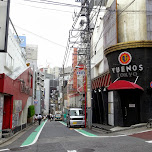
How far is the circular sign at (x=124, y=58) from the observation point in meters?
18.7

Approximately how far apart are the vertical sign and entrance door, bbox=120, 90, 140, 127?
11.6 m

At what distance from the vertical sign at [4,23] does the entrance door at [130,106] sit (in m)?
11.6

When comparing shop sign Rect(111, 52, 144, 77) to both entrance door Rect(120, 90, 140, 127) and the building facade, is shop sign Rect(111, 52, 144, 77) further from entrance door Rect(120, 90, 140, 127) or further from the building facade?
entrance door Rect(120, 90, 140, 127)

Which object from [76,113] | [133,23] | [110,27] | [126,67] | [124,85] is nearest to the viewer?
[124,85]

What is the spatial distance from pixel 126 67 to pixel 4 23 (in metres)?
11.2

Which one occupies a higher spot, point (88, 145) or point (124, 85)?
point (124, 85)

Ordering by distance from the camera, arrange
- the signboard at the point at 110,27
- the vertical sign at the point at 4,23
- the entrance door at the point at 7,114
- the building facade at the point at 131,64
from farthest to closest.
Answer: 1. the signboard at the point at 110,27
2. the building facade at the point at 131,64
3. the entrance door at the point at 7,114
4. the vertical sign at the point at 4,23

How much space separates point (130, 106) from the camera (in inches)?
750

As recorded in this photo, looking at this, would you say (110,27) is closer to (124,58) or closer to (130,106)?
(124,58)

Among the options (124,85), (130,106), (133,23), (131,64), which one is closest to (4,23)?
(124,85)

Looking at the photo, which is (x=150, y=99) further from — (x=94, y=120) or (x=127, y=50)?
(x=94, y=120)

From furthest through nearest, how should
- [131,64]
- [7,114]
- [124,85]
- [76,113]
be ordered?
[76,113] → [131,64] → [124,85] → [7,114]

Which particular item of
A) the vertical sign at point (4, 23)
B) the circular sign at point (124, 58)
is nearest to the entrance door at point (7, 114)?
the vertical sign at point (4, 23)

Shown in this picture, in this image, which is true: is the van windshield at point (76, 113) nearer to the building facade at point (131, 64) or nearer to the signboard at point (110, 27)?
the building facade at point (131, 64)
